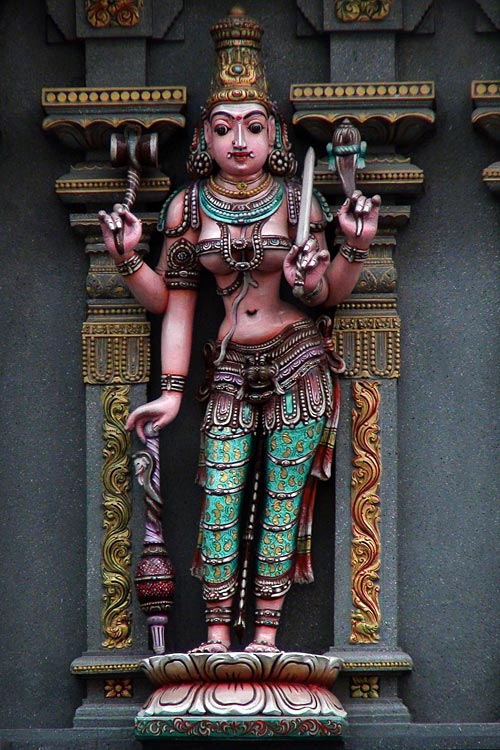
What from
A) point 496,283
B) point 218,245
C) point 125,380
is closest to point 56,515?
point 125,380

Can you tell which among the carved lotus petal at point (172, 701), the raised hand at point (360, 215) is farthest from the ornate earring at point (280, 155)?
the carved lotus petal at point (172, 701)

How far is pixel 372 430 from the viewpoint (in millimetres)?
15078

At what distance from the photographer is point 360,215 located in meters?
14.5

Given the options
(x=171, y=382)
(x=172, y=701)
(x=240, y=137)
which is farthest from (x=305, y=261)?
(x=172, y=701)

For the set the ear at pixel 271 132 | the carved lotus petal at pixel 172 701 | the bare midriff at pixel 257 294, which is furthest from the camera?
→ the ear at pixel 271 132

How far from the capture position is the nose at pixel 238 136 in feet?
48.8

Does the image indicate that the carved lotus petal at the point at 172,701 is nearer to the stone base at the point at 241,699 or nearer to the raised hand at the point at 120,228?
the stone base at the point at 241,699

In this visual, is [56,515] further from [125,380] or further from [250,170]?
[250,170]

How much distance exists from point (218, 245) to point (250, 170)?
0.45m

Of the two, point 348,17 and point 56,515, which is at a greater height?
point 348,17

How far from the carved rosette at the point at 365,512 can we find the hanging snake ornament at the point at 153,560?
1009 millimetres

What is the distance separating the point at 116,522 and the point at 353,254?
1978 millimetres

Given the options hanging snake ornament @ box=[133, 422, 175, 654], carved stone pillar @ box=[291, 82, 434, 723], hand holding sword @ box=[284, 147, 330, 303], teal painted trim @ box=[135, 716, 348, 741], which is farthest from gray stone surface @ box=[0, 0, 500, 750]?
hand holding sword @ box=[284, 147, 330, 303]

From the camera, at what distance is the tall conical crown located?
14.9 metres
